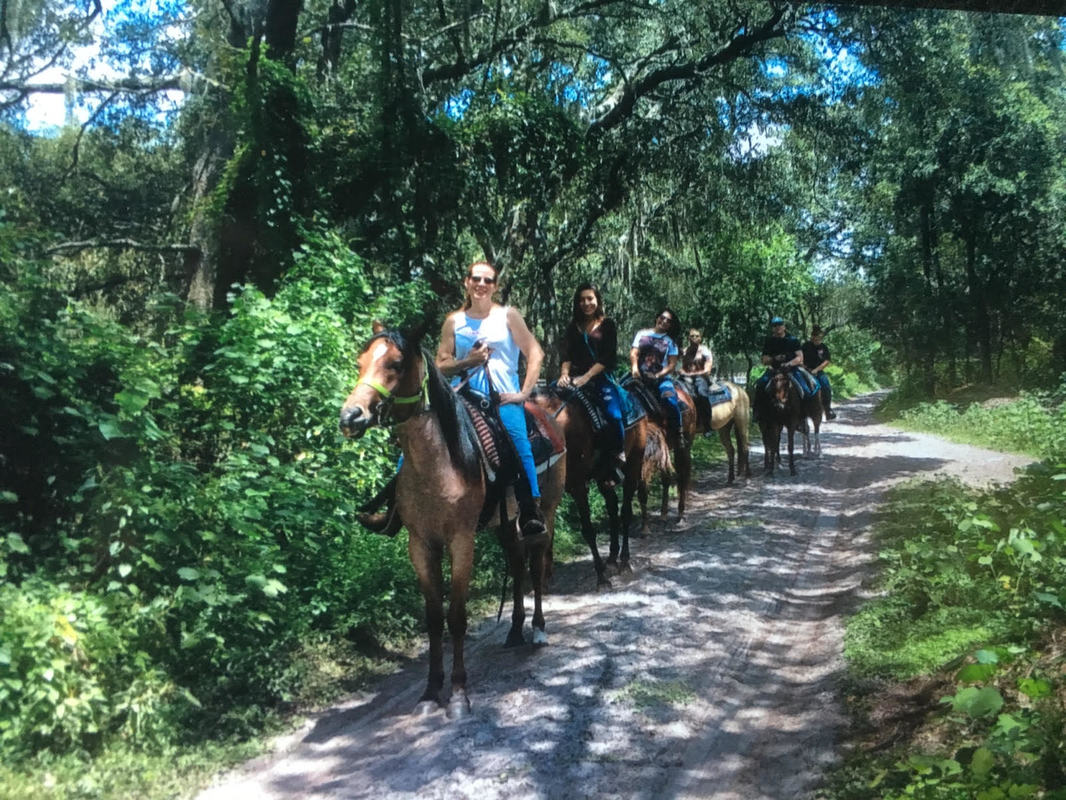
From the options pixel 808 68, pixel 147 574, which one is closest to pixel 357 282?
pixel 147 574

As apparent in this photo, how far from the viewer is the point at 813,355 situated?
58.6 ft

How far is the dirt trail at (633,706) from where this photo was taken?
13.5 feet

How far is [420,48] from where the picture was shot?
11.6 m

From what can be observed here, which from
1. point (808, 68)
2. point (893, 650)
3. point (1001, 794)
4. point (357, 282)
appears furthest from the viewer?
point (808, 68)

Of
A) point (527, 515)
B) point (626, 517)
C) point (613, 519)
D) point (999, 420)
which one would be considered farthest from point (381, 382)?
point (999, 420)

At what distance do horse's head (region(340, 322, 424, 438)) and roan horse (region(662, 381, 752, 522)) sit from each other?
264 inches

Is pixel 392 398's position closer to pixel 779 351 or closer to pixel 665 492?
pixel 665 492

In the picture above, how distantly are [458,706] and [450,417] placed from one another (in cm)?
175

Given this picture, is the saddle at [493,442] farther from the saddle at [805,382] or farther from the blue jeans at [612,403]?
the saddle at [805,382]

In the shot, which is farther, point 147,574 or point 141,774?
point 147,574

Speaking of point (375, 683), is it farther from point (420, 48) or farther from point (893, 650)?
point (420, 48)

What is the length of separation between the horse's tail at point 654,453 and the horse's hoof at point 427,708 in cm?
523

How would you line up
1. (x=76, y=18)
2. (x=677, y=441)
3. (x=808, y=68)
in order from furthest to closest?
(x=808, y=68)
(x=76, y=18)
(x=677, y=441)

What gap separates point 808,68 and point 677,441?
306 inches
